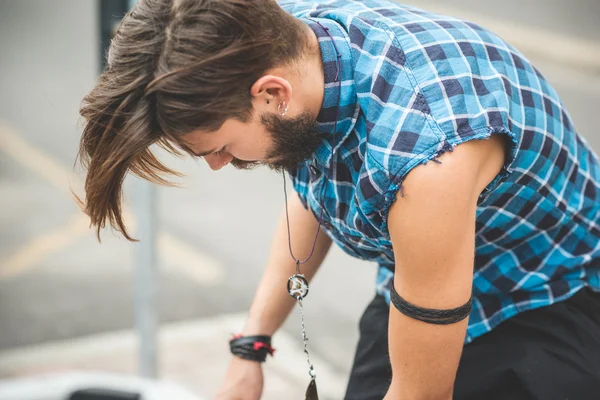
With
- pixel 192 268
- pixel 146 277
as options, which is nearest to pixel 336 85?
pixel 146 277

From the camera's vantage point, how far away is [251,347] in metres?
1.87

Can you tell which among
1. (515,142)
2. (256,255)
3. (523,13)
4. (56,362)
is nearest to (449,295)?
(515,142)

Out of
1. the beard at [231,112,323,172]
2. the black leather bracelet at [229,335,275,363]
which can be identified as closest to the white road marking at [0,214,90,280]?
the black leather bracelet at [229,335,275,363]

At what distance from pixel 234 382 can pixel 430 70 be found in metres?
0.99

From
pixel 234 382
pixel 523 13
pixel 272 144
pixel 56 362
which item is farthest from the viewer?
pixel 56 362

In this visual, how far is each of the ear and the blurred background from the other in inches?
45.7

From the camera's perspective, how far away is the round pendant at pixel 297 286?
1713mm

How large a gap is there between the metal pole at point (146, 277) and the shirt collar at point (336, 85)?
4.81 feet

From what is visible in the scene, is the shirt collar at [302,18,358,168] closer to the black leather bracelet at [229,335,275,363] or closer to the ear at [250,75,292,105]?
the ear at [250,75,292,105]

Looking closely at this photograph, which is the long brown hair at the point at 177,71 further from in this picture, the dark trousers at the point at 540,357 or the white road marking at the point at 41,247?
the white road marking at the point at 41,247

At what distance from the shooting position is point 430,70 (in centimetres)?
128

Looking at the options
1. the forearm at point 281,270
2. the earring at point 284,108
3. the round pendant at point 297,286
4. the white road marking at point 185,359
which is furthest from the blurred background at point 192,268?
the earring at point 284,108

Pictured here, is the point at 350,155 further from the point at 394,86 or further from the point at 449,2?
the point at 449,2

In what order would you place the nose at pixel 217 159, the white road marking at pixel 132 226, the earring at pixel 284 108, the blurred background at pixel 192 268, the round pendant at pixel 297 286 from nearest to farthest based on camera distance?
the earring at pixel 284 108 < the nose at pixel 217 159 < the round pendant at pixel 297 286 < the blurred background at pixel 192 268 < the white road marking at pixel 132 226
